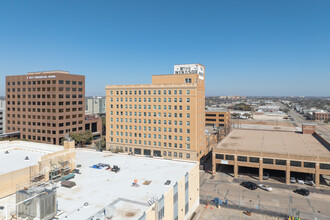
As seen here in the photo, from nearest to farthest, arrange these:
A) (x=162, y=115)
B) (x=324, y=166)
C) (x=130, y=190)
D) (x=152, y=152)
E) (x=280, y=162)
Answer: (x=130, y=190)
(x=324, y=166)
(x=280, y=162)
(x=162, y=115)
(x=152, y=152)

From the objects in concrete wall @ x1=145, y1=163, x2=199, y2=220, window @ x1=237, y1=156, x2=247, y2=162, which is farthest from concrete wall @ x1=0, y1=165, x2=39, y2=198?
window @ x1=237, y1=156, x2=247, y2=162

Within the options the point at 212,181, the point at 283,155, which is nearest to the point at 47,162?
the point at 212,181

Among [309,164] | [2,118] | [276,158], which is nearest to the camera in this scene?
[309,164]

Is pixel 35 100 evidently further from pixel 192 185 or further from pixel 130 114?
pixel 192 185

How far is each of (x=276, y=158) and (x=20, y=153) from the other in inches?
2347

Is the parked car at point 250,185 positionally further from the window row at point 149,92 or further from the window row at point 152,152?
the window row at point 149,92

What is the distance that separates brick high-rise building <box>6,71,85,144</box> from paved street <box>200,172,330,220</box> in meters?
69.4

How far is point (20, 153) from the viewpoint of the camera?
4319 cm

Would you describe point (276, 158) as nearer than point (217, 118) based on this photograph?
Yes

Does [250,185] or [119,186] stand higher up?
[119,186]

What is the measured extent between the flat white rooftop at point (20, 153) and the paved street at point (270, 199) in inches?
1353

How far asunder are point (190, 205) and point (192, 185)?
135 inches

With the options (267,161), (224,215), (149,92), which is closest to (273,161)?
(267,161)

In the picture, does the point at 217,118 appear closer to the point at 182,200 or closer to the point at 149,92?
the point at 149,92
